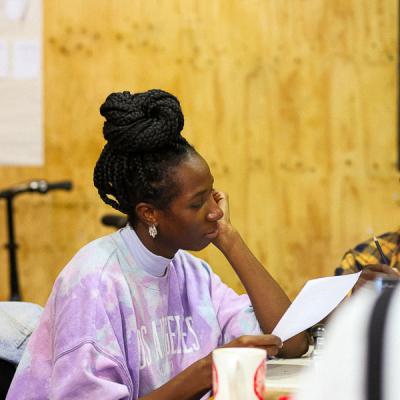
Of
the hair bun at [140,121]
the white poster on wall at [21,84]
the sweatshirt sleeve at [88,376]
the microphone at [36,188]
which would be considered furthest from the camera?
the white poster on wall at [21,84]

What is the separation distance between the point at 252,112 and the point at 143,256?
2986 mm

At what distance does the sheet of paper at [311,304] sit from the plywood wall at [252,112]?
2.83m

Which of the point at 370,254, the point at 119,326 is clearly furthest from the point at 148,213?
the point at 370,254

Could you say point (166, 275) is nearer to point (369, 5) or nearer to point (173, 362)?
point (173, 362)

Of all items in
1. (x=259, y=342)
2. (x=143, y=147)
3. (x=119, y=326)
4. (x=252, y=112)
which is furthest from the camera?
(x=252, y=112)

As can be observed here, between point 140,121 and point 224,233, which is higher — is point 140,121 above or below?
above

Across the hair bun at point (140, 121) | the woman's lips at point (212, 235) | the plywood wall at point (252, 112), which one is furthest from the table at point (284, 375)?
the plywood wall at point (252, 112)

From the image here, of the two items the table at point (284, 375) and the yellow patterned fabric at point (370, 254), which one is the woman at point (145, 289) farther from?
the yellow patterned fabric at point (370, 254)

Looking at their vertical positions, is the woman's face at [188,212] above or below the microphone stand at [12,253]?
above

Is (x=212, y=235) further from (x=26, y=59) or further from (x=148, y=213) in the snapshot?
(x=26, y=59)

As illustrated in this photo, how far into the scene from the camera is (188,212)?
1.83 meters

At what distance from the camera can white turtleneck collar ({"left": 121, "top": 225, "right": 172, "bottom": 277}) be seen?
180 cm

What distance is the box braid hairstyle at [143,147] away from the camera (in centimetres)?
176

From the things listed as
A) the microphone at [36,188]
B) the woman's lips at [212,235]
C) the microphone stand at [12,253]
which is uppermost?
the microphone at [36,188]
